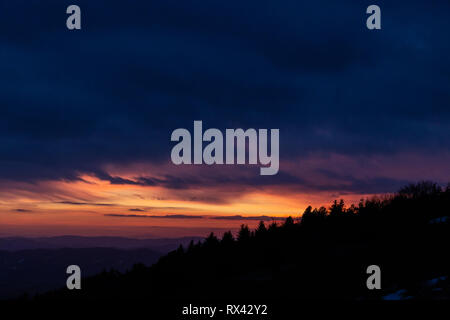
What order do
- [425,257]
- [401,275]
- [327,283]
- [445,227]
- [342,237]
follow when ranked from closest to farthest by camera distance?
[401,275] < [425,257] < [327,283] < [445,227] < [342,237]

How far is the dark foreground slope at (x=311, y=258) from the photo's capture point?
48.7 meters

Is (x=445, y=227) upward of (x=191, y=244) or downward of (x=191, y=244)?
upward

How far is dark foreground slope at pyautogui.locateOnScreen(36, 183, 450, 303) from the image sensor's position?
48656 millimetres

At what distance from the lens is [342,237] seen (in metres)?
97.1

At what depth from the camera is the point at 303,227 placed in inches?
4299

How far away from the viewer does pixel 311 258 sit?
2968 inches

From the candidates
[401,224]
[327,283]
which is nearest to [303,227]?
[401,224]
